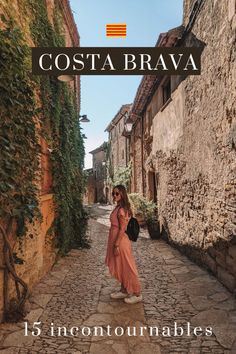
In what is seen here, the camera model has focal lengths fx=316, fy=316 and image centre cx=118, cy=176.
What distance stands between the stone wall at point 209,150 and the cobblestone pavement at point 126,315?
592 millimetres

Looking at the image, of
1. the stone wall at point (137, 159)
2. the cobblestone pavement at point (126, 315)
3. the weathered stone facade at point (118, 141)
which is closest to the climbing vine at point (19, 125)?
the cobblestone pavement at point (126, 315)

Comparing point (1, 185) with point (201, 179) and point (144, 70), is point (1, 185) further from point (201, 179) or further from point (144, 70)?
point (201, 179)

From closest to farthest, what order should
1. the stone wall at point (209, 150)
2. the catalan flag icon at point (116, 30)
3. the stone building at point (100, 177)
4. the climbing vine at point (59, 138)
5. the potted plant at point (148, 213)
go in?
the stone wall at point (209, 150)
the catalan flag icon at point (116, 30)
the climbing vine at point (59, 138)
the potted plant at point (148, 213)
the stone building at point (100, 177)

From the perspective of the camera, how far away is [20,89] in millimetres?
3908

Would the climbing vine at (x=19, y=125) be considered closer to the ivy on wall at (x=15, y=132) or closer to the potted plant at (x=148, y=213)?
the ivy on wall at (x=15, y=132)

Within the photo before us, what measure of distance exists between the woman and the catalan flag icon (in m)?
2.61

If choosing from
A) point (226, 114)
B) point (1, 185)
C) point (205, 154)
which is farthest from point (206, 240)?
point (1, 185)

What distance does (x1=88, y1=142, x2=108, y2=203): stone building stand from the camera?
29.7 meters

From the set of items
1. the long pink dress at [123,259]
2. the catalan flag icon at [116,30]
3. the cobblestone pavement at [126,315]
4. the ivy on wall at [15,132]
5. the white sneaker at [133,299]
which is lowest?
the cobblestone pavement at [126,315]

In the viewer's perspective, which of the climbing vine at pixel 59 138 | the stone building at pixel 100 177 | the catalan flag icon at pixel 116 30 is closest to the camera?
the catalan flag icon at pixel 116 30

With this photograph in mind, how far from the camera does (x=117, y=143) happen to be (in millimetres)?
24203

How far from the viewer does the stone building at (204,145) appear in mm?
4520

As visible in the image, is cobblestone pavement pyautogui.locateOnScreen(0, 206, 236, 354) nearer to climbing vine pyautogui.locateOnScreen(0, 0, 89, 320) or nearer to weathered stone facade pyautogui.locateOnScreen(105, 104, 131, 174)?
climbing vine pyautogui.locateOnScreen(0, 0, 89, 320)

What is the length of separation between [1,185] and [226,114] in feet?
10.7
